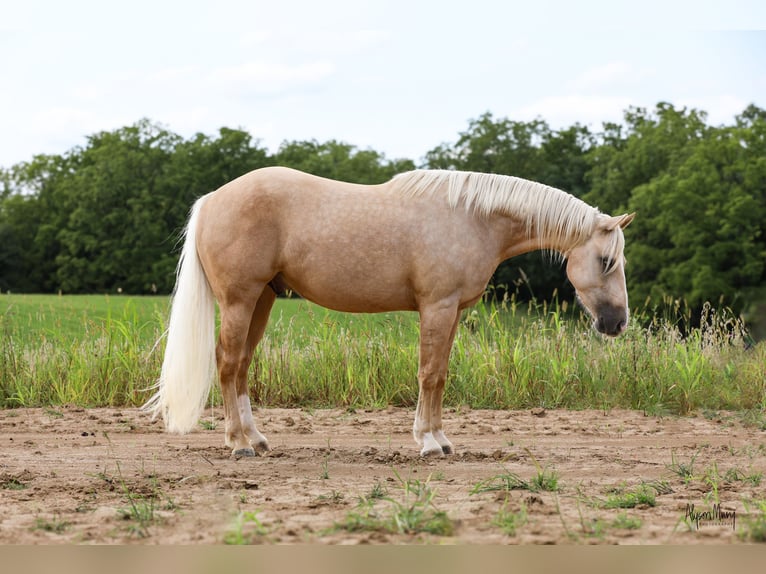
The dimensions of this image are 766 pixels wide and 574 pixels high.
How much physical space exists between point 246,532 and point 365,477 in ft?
5.58

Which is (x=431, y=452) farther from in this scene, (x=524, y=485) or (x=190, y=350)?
(x=190, y=350)

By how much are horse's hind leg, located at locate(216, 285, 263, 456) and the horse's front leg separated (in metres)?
1.22

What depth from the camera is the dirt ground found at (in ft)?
10.9

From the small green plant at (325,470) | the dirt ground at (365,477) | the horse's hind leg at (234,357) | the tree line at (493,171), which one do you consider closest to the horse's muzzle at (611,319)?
the dirt ground at (365,477)

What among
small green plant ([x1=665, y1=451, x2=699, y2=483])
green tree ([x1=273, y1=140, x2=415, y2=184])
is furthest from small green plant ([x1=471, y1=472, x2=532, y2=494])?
green tree ([x1=273, y1=140, x2=415, y2=184])

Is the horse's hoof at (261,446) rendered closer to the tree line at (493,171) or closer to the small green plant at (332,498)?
the small green plant at (332,498)

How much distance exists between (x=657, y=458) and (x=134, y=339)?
19.1 ft

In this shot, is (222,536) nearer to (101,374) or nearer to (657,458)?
(657,458)

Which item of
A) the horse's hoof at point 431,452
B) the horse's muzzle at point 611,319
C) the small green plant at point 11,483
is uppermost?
the horse's muzzle at point 611,319

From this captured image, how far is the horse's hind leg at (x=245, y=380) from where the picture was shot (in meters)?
5.81

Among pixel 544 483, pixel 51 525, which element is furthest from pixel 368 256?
pixel 51 525

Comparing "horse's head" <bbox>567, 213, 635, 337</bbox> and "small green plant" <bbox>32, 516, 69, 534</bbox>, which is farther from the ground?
"horse's head" <bbox>567, 213, 635, 337</bbox>

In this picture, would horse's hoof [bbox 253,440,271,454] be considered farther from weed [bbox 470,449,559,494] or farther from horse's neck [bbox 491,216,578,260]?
horse's neck [bbox 491,216,578,260]

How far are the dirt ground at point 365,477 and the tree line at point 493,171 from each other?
92.0 feet
